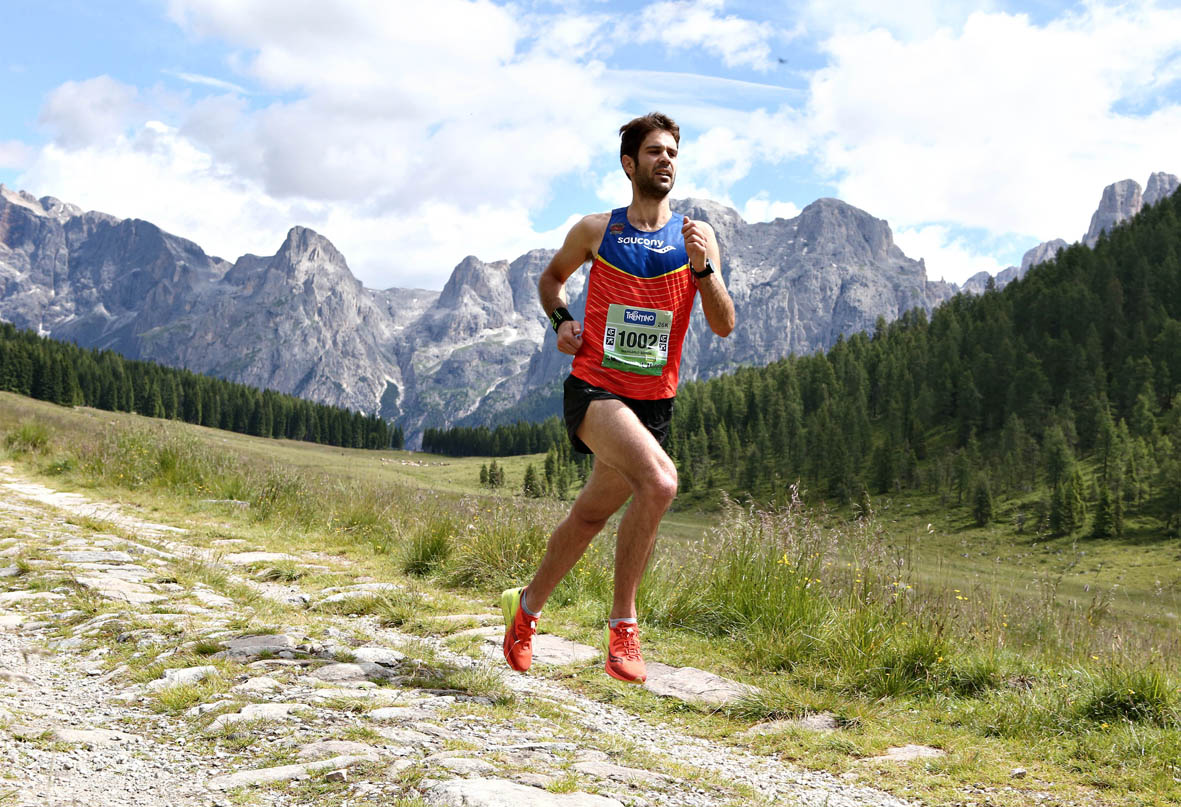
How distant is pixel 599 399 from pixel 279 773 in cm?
254

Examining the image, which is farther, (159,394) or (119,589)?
(159,394)

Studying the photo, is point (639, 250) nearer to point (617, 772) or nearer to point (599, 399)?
point (599, 399)

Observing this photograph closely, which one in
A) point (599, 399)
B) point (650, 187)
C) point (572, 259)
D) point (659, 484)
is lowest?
point (659, 484)

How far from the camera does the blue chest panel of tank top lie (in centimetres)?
487

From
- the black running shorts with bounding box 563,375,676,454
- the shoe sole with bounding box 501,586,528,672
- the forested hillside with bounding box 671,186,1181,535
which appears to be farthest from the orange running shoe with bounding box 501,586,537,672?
the forested hillside with bounding box 671,186,1181,535

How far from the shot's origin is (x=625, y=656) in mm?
4859

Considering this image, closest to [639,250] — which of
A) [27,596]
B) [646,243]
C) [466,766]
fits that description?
[646,243]

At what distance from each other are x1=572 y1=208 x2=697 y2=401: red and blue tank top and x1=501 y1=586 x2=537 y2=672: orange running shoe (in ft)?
5.17

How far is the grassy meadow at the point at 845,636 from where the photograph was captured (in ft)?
14.3

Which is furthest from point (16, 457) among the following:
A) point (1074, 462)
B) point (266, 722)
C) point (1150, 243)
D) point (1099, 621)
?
point (1150, 243)

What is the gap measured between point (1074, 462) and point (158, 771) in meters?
91.1

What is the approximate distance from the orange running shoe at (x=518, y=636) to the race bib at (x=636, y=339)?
1704mm

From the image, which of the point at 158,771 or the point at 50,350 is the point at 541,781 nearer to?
the point at 158,771

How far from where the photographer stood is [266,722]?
12.6 ft
